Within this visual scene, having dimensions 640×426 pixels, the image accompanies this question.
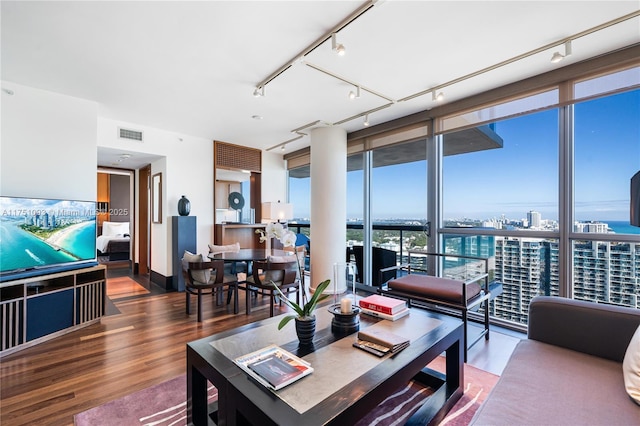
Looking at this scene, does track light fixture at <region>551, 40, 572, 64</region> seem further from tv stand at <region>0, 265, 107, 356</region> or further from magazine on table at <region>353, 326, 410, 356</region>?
tv stand at <region>0, 265, 107, 356</region>

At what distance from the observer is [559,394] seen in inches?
49.6

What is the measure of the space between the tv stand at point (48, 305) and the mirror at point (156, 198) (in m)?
1.95

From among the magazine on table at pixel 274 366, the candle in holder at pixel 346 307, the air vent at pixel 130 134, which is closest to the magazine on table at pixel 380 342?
the candle in holder at pixel 346 307

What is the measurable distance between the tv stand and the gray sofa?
3747 mm

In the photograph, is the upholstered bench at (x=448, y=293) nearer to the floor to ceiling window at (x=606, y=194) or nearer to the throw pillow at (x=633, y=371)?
the floor to ceiling window at (x=606, y=194)

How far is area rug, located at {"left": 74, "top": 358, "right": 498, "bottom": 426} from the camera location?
69.7 inches

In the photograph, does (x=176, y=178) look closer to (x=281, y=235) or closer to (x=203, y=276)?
(x=203, y=276)

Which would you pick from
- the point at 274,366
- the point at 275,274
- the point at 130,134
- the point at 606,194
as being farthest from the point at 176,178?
the point at 606,194

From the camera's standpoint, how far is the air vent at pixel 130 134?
14.4 ft

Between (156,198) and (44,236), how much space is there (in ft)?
8.06

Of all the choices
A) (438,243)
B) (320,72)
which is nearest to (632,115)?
(438,243)

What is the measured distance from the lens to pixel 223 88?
3.24 meters

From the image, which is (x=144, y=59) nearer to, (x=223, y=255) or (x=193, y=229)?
(x=223, y=255)

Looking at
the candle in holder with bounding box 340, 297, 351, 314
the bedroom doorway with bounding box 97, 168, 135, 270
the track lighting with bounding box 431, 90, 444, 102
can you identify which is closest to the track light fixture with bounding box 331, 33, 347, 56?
the track lighting with bounding box 431, 90, 444, 102
